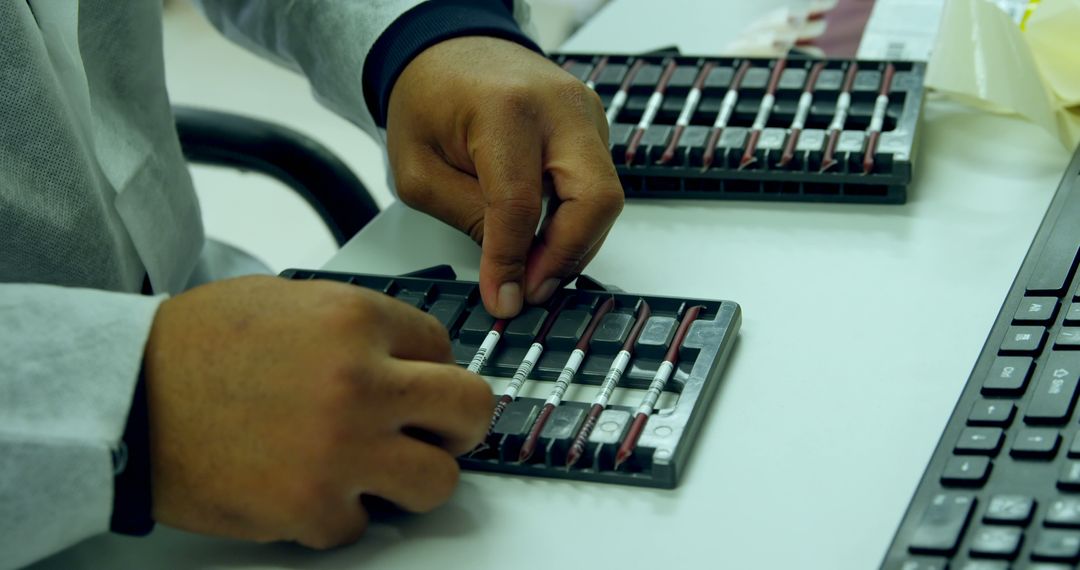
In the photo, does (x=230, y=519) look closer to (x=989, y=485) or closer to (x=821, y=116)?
(x=989, y=485)

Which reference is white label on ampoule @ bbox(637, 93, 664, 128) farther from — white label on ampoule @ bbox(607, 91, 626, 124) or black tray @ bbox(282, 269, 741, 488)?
black tray @ bbox(282, 269, 741, 488)

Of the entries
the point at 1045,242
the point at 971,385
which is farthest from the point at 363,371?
the point at 1045,242

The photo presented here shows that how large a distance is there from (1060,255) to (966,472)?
0.64 ft

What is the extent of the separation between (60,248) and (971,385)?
0.52 m

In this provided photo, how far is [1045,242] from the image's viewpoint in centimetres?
65

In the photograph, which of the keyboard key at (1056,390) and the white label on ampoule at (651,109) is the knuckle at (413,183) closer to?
the white label on ampoule at (651,109)

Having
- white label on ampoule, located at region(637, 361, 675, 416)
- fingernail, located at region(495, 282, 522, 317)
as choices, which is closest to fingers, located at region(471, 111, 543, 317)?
fingernail, located at region(495, 282, 522, 317)

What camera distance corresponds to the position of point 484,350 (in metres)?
0.63

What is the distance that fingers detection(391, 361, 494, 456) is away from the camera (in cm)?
52

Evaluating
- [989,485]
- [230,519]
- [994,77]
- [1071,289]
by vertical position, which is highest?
[994,77]

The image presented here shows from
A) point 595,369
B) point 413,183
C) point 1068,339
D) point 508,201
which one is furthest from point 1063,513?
point 413,183

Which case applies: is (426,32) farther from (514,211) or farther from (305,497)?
(305,497)

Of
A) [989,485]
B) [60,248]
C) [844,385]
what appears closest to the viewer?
[989,485]

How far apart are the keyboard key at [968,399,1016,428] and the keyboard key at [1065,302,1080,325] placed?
0.07 m
